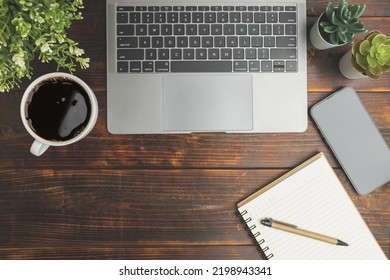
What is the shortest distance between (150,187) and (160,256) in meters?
0.14

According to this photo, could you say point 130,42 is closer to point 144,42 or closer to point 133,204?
point 144,42

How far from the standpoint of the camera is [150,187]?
2.89 feet

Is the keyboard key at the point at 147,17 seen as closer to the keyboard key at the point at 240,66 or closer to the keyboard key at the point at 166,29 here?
the keyboard key at the point at 166,29

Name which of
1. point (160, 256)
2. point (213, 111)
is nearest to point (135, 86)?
point (213, 111)

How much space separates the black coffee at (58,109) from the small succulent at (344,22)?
444 mm

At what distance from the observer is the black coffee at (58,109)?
2.60ft

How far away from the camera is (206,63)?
852mm

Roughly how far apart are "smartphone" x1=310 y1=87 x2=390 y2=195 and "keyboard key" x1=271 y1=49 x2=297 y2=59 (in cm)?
10

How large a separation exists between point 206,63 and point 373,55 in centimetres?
29

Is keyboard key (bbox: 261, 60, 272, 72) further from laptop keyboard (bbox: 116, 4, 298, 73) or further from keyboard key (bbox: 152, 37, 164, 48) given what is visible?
keyboard key (bbox: 152, 37, 164, 48)

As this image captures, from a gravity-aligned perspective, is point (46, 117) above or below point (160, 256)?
above

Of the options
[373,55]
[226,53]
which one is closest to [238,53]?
[226,53]

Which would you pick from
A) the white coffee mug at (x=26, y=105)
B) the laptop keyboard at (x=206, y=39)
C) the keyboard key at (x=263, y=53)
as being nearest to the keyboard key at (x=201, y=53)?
the laptop keyboard at (x=206, y=39)
